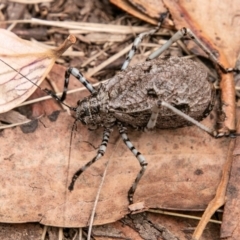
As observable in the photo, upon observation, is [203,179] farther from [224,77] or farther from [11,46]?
[11,46]

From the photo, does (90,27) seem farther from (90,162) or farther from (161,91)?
(90,162)

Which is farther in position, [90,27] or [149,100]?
[90,27]

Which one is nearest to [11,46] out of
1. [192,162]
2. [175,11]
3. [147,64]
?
[147,64]

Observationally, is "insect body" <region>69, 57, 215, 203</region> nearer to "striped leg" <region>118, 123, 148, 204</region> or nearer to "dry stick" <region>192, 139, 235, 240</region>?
"striped leg" <region>118, 123, 148, 204</region>

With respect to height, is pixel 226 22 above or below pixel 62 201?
above

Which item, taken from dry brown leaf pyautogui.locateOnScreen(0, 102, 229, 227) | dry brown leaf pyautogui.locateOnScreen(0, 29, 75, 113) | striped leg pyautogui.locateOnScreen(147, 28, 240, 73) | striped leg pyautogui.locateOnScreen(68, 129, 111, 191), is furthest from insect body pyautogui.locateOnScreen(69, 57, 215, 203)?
dry brown leaf pyautogui.locateOnScreen(0, 29, 75, 113)

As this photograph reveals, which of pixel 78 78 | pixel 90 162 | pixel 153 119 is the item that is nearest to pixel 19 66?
pixel 78 78
